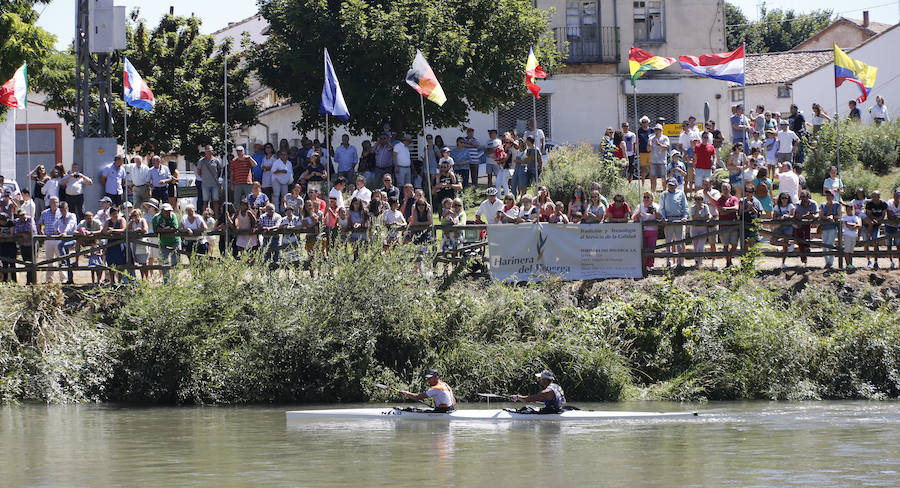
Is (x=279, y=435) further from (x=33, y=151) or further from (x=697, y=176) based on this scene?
(x=33, y=151)

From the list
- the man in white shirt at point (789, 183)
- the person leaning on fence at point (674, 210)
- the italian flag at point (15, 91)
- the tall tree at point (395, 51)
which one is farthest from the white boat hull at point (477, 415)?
the tall tree at point (395, 51)

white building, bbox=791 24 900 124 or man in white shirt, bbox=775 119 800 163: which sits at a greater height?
white building, bbox=791 24 900 124

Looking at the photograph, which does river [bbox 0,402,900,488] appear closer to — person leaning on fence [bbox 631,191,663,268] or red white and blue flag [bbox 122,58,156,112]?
person leaning on fence [bbox 631,191,663,268]

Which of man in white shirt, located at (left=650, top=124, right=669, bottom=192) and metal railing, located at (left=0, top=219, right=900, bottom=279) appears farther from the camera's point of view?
man in white shirt, located at (left=650, top=124, right=669, bottom=192)

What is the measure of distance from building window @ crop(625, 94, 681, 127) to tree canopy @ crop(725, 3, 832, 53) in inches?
1779

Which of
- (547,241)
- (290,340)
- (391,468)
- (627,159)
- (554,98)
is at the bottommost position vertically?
(391,468)

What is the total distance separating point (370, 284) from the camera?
867 inches

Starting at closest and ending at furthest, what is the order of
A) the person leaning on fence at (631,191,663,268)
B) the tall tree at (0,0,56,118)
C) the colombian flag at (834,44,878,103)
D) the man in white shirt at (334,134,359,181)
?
the person leaning on fence at (631,191,663,268) < the colombian flag at (834,44,878,103) < the man in white shirt at (334,134,359,181) < the tall tree at (0,0,56,118)

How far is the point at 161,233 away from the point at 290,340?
138 inches

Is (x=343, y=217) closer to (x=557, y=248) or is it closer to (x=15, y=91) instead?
(x=557, y=248)

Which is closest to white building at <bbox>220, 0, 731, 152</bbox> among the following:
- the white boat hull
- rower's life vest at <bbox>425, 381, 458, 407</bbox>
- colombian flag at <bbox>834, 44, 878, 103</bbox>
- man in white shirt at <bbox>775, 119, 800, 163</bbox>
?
man in white shirt at <bbox>775, 119, 800, 163</bbox>

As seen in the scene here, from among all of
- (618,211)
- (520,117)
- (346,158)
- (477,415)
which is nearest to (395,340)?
(477,415)

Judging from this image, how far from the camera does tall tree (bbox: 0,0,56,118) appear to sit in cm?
3116

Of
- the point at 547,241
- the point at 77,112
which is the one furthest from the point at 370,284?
the point at 77,112
